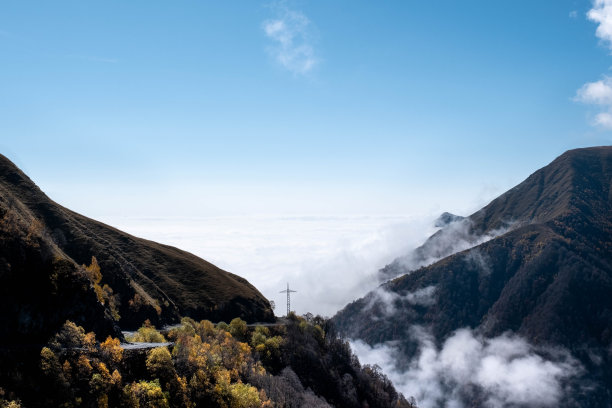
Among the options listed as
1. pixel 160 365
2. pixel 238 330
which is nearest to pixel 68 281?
pixel 160 365

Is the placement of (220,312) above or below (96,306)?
below

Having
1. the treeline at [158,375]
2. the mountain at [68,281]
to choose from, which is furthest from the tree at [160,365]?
the mountain at [68,281]

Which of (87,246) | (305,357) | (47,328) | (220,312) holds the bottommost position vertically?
(305,357)

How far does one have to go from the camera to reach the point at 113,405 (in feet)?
222

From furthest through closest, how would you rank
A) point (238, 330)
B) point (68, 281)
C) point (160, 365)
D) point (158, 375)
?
point (238, 330) → point (160, 365) → point (158, 375) → point (68, 281)

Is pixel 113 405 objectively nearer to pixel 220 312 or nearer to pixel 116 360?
pixel 116 360

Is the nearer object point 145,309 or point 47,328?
point 47,328

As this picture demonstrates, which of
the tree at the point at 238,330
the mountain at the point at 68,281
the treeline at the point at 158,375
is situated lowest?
the tree at the point at 238,330

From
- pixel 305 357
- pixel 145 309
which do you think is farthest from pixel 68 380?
pixel 305 357

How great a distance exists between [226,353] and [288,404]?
2415cm

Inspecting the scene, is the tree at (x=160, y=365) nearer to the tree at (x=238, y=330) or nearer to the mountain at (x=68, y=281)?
the mountain at (x=68, y=281)

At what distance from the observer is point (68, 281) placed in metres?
78.4

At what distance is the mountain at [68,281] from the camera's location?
69.5 meters

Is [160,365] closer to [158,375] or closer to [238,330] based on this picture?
[158,375]
